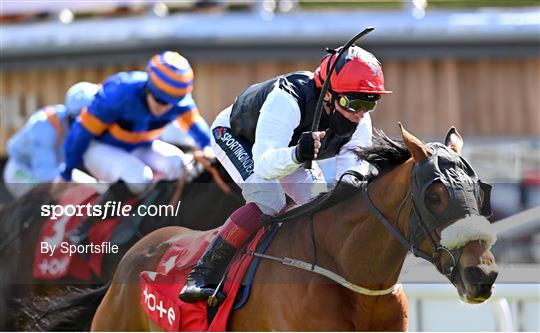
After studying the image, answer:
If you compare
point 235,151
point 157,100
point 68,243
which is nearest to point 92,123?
point 157,100

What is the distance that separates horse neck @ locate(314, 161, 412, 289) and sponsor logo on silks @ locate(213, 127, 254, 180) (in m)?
0.62

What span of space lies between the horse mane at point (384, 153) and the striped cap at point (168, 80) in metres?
2.62

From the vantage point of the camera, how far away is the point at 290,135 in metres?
4.18

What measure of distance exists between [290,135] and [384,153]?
1.22ft

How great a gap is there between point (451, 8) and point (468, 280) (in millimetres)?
8580

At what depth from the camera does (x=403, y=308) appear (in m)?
4.04

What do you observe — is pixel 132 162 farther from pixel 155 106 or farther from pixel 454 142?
pixel 454 142

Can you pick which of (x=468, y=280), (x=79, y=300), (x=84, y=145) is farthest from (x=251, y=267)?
(x=84, y=145)

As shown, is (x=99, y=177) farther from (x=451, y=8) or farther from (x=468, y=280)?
(x=451, y=8)

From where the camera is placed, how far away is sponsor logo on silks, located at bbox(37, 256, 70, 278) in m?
6.07

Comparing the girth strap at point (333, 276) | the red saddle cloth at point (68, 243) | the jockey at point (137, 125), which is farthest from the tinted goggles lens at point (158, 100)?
the girth strap at point (333, 276)

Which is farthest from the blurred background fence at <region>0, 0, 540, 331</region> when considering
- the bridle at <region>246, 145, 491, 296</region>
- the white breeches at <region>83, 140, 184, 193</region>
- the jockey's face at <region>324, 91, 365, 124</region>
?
the bridle at <region>246, 145, 491, 296</region>

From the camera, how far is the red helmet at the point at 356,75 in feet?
13.5

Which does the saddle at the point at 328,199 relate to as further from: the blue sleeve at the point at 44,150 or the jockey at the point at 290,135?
the blue sleeve at the point at 44,150
